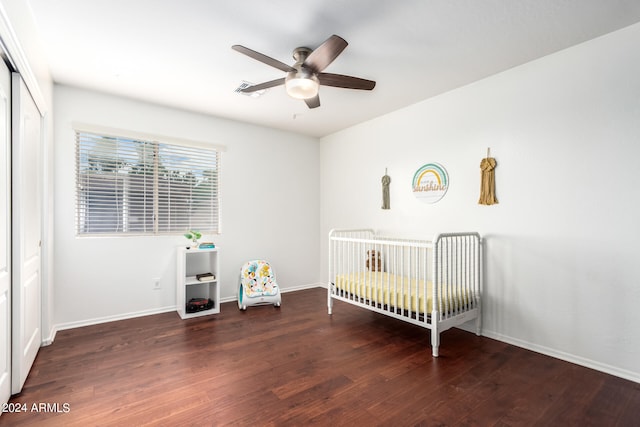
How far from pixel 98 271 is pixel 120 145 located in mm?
1369

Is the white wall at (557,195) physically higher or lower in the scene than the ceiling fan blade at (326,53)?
lower

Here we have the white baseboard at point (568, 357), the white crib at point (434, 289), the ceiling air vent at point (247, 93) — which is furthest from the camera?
the ceiling air vent at point (247, 93)

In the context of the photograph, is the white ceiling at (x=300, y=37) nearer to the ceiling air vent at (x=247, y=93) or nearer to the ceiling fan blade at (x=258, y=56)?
the ceiling air vent at (x=247, y=93)

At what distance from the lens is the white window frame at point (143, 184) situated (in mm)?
3242

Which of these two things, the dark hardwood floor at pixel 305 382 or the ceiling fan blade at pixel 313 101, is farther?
the ceiling fan blade at pixel 313 101

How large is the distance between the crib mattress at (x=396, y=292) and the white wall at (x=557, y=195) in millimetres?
502

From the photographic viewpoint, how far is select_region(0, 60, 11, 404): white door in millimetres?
1716

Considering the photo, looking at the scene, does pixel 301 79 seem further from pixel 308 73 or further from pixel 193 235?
pixel 193 235

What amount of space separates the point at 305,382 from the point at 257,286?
1.92m

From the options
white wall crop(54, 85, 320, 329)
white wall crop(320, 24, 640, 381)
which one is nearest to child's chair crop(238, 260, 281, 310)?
white wall crop(54, 85, 320, 329)

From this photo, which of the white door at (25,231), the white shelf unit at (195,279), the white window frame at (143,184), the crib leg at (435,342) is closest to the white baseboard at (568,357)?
the crib leg at (435,342)

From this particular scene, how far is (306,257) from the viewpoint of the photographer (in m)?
4.86

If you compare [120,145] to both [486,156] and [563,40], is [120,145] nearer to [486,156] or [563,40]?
[486,156]

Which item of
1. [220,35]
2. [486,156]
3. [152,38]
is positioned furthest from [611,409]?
[152,38]
